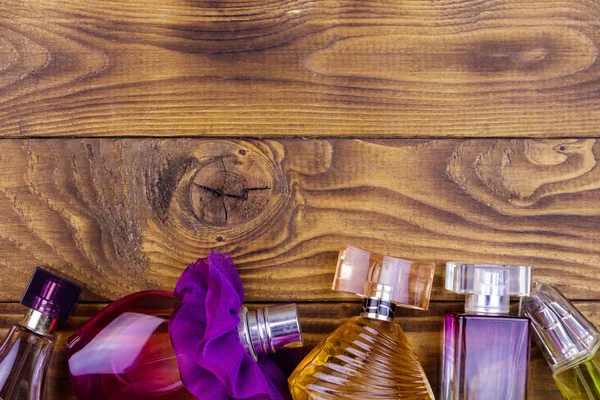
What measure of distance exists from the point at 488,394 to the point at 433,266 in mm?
135

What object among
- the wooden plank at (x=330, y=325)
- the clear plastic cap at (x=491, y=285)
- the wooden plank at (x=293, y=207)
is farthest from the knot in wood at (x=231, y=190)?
the clear plastic cap at (x=491, y=285)

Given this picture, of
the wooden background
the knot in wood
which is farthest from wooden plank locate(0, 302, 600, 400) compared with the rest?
the knot in wood

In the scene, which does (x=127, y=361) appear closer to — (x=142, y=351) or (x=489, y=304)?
(x=142, y=351)

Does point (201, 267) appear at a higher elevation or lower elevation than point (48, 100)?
lower

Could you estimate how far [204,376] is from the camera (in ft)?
1.81

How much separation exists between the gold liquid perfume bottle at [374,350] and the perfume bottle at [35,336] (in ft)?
0.80

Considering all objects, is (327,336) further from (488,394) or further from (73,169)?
(73,169)

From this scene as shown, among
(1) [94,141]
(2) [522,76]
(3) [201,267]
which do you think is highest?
(2) [522,76]

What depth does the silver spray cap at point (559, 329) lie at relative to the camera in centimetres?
57

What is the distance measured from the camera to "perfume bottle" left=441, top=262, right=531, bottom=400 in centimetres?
57

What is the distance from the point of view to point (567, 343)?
22.7 inches

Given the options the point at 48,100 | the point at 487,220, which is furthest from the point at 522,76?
the point at 48,100

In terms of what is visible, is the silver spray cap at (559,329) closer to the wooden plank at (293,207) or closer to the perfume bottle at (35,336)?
the wooden plank at (293,207)

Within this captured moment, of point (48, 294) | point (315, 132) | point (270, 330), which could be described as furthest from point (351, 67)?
point (48, 294)
